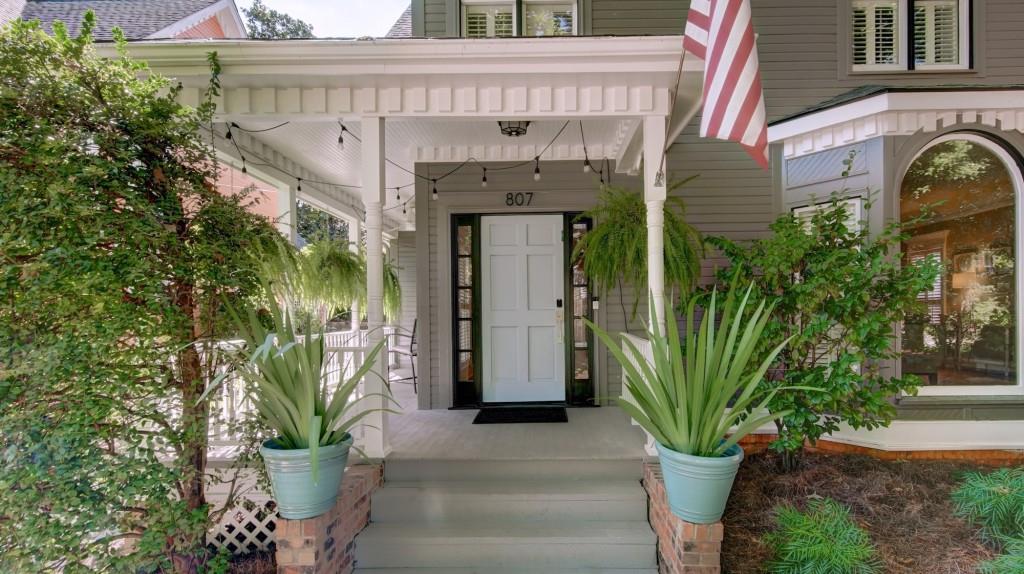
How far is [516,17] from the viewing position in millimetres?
4516

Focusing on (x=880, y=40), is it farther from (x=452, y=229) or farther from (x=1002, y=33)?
(x=452, y=229)

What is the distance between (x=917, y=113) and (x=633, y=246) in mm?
2518

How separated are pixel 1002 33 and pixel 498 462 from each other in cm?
629

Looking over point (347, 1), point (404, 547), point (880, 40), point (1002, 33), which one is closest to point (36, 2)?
point (347, 1)

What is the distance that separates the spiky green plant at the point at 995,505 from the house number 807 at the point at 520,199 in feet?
12.6

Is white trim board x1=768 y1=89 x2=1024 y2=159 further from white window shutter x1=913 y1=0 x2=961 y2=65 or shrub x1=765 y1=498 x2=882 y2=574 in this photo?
shrub x1=765 y1=498 x2=882 y2=574

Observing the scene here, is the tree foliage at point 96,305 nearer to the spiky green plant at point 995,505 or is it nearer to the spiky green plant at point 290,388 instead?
the spiky green plant at point 290,388

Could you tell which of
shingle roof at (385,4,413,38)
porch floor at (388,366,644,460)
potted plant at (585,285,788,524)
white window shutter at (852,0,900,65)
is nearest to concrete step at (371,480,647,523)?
porch floor at (388,366,644,460)

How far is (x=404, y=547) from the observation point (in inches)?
102

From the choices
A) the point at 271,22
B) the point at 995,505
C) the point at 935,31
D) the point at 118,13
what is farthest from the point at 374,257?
the point at 271,22

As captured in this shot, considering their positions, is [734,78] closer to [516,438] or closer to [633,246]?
[633,246]

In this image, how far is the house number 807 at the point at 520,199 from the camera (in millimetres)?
4551

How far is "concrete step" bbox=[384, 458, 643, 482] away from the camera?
2.92 m

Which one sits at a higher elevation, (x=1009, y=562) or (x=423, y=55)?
(x=423, y=55)
